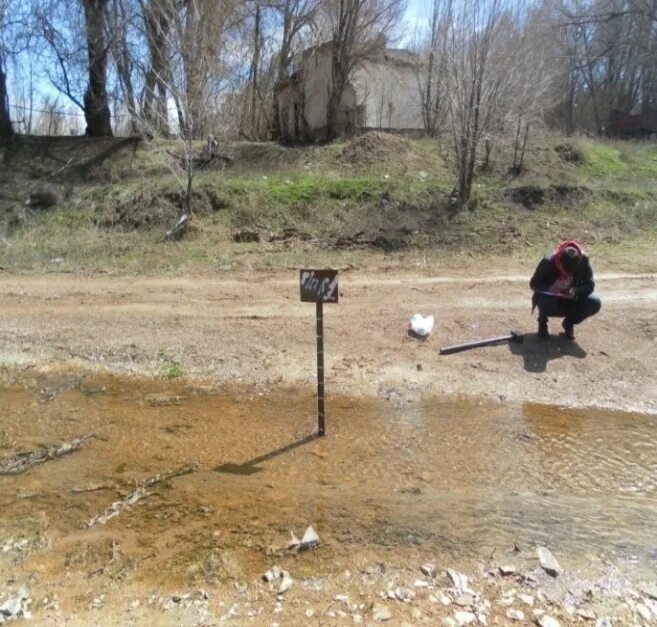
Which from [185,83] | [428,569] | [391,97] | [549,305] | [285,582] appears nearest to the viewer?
[285,582]

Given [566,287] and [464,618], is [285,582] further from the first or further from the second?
[566,287]

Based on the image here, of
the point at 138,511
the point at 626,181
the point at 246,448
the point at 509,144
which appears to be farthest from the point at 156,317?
the point at 626,181

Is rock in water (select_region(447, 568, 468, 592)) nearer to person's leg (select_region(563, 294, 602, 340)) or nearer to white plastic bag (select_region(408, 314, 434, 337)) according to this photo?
white plastic bag (select_region(408, 314, 434, 337))

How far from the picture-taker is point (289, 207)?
14.0 m

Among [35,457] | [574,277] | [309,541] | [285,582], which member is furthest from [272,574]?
[574,277]

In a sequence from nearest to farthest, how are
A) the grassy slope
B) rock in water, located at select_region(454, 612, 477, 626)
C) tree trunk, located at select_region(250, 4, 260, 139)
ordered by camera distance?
1. rock in water, located at select_region(454, 612, 477, 626)
2. the grassy slope
3. tree trunk, located at select_region(250, 4, 260, 139)

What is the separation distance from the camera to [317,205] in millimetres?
14016

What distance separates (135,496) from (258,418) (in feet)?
4.69

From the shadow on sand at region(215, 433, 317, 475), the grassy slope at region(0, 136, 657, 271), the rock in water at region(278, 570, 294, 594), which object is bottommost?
the rock in water at region(278, 570, 294, 594)

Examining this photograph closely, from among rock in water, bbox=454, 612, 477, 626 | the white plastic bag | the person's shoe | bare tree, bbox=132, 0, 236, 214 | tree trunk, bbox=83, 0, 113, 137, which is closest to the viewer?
rock in water, bbox=454, 612, 477, 626

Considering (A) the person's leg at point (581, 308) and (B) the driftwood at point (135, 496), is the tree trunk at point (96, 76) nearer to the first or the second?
(A) the person's leg at point (581, 308)

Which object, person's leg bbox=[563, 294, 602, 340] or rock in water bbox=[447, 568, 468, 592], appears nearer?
rock in water bbox=[447, 568, 468, 592]

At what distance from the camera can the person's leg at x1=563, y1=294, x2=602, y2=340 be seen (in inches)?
262

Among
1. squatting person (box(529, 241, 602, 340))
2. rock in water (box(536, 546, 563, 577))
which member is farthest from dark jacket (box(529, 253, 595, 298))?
rock in water (box(536, 546, 563, 577))
